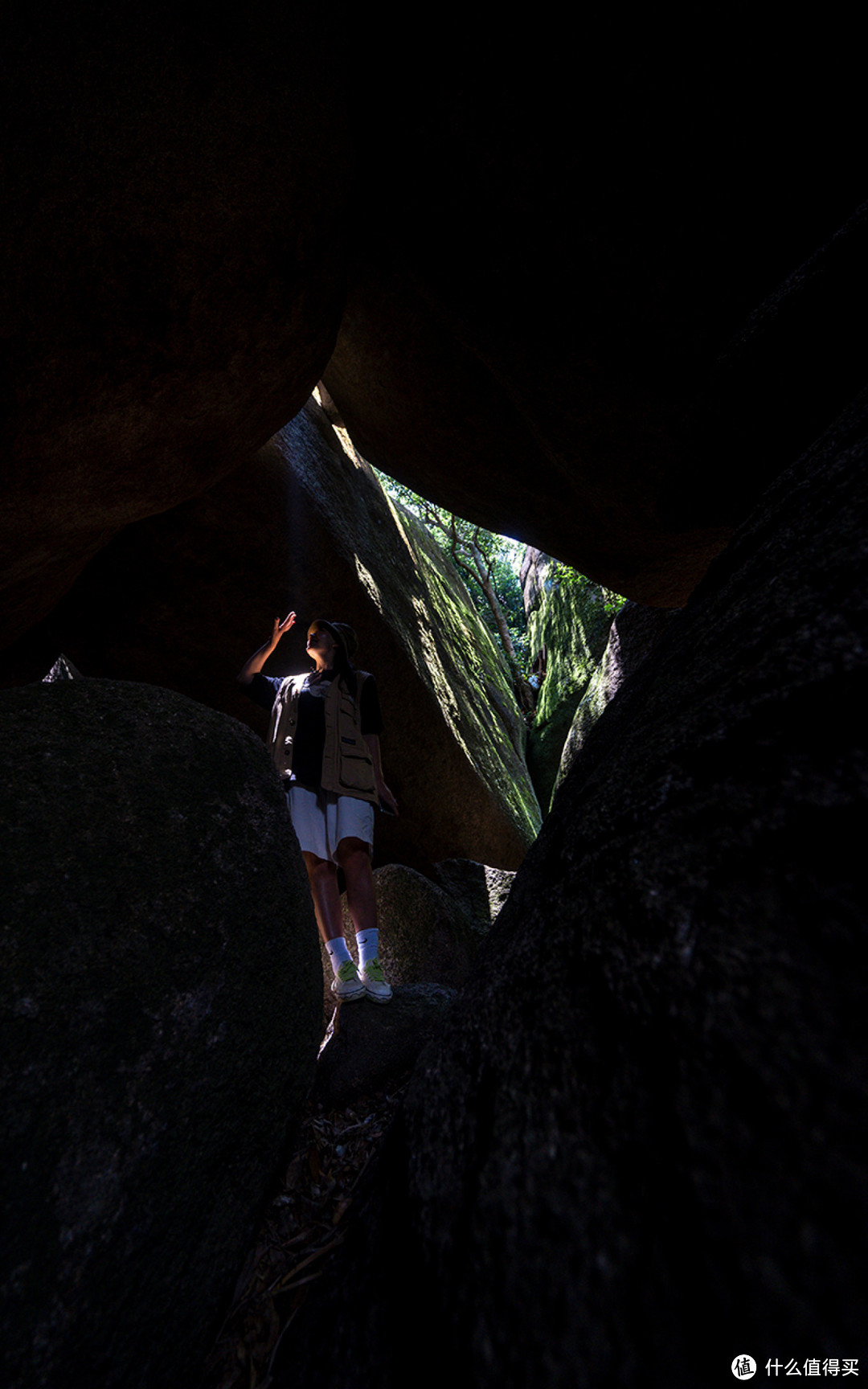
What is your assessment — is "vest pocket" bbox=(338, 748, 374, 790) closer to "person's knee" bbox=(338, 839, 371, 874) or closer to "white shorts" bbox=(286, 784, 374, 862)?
"white shorts" bbox=(286, 784, 374, 862)

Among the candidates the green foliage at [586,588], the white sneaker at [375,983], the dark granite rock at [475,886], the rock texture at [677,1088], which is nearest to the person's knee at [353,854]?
the white sneaker at [375,983]

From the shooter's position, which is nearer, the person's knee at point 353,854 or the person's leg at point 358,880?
the person's leg at point 358,880

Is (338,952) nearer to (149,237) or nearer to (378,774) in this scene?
(378,774)

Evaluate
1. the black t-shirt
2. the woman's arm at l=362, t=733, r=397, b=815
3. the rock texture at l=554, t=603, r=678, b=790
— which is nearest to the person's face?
the black t-shirt

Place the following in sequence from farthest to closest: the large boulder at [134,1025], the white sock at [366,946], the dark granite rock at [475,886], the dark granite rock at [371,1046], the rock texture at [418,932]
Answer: the dark granite rock at [475,886]
the rock texture at [418,932]
the white sock at [366,946]
the dark granite rock at [371,1046]
the large boulder at [134,1025]

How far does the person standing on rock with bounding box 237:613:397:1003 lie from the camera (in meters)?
3.10

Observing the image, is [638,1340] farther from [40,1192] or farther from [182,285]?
[182,285]

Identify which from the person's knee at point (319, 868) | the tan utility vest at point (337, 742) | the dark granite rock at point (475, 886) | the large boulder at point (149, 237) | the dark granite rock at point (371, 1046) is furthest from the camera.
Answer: the dark granite rock at point (475, 886)

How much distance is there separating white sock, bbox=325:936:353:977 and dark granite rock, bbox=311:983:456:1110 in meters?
0.28

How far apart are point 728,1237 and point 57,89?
4.27 metres

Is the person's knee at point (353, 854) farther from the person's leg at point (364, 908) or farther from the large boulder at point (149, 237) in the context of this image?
the large boulder at point (149, 237)

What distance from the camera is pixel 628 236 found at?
129 inches

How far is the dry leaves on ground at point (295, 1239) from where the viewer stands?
1279mm

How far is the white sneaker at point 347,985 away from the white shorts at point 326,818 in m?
0.69
